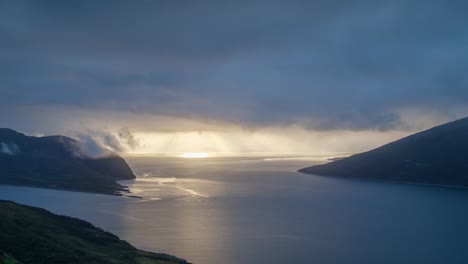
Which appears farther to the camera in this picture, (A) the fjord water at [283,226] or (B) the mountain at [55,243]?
(A) the fjord water at [283,226]

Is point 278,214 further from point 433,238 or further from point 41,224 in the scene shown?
point 41,224

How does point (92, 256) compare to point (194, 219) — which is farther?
point (194, 219)

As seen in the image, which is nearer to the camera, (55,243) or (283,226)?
(55,243)

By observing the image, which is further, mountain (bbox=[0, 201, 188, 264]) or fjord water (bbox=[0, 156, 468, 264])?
fjord water (bbox=[0, 156, 468, 264])

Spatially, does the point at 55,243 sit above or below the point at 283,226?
above

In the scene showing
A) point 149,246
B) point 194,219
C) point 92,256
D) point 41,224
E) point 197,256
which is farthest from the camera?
point 194,219

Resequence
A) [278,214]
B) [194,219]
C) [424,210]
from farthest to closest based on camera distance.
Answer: [424,210] < [278,214] < [194,219]

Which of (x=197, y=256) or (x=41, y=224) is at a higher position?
(x=41, y=224)

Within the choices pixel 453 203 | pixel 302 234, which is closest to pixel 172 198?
pixel 302 234
